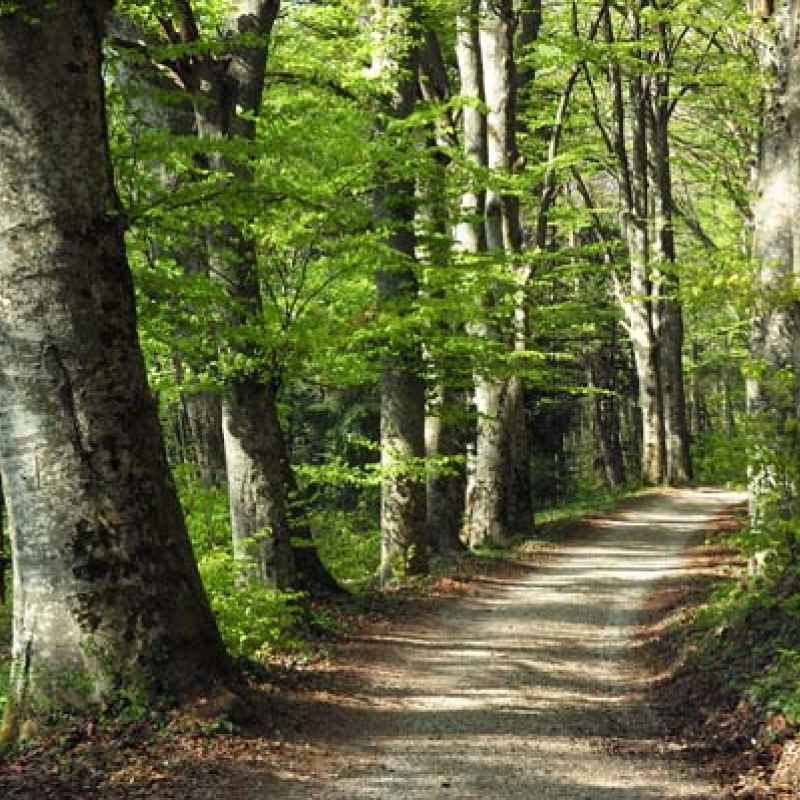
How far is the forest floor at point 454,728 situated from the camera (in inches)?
229

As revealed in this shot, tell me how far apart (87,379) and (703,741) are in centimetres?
Result: 507

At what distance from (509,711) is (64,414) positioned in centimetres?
425

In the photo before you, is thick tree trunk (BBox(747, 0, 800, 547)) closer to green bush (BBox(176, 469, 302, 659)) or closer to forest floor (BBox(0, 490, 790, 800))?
forest floor (BBox(0, 490, 790, 800))

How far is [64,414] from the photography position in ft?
20.1

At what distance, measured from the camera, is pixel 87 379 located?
245 inches

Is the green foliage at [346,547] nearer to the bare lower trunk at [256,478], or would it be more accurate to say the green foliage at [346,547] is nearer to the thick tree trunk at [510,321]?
the thick tree trunk at [510,321]

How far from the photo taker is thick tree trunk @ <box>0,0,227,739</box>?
6.11 metres

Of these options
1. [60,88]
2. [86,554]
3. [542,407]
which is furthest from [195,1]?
[542,407]

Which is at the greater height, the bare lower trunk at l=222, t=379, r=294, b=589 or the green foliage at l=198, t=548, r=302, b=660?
the bare lower trunk at l=222, t=379, r=294, b=589

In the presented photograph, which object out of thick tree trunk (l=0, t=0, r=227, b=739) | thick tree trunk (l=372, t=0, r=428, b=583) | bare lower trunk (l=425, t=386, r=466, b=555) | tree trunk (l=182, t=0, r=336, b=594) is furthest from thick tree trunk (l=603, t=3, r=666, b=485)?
thick tree trunk (l=0, t=0, r=227, b=739)

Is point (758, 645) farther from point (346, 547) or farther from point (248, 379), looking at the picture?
point (346, 547)

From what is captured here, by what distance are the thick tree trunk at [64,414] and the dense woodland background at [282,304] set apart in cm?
2

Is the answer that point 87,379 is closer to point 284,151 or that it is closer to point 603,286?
point 284,151

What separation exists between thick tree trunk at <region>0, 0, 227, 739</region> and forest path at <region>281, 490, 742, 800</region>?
1537mm
